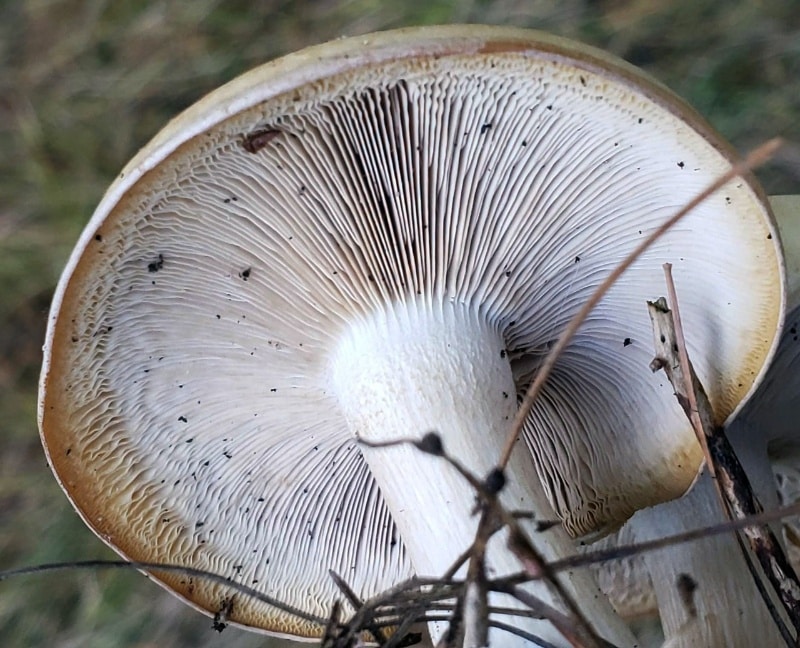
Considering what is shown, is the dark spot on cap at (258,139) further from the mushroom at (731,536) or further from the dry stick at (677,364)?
the mushroom at (731,536)

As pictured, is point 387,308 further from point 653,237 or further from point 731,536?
point 731,536

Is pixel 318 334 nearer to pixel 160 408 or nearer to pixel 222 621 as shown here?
pixel 160 408

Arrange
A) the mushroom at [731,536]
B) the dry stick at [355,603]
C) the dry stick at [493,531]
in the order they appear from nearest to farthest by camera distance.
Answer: the dry stick at [493,531], the dry stick at [355,603], the mushroom at [731,536]

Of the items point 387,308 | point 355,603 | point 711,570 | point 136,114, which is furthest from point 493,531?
point 136,114

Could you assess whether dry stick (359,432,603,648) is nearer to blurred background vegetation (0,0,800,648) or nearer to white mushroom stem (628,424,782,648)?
white mushroom stem (628,424,782,648)

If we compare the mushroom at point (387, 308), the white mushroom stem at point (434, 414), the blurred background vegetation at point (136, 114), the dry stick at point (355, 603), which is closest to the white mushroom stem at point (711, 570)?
the mushroom at point (387, 308)

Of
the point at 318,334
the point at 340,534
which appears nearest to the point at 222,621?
the point at 340,534

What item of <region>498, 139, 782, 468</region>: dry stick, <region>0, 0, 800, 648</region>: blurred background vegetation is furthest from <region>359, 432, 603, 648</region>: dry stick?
<region>0, 0, 800, 648</region>: blurred background vegetation
